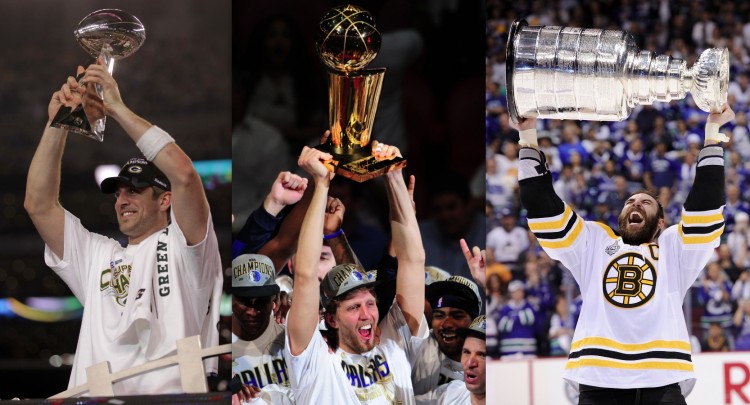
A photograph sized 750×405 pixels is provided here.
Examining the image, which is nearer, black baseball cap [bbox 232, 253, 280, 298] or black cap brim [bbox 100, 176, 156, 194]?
black baseball cap [bbox 232, 253, 280, 298]

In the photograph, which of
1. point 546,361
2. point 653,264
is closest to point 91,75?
point 653,264

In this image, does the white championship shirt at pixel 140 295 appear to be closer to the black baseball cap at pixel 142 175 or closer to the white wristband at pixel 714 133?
the black baseball cap at pixel 142 175

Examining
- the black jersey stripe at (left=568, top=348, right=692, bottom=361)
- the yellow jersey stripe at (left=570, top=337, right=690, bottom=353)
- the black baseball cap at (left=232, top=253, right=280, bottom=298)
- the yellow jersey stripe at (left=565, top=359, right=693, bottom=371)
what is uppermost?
the black baseball cap at (left=232, top=253, right=280, bottom=298)

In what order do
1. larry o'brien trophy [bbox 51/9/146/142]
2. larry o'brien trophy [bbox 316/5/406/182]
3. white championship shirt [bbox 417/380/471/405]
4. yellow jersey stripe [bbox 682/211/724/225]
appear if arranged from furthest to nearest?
larry o'brien trophy [bbox 51/9/146/142] < yellow jersey stripe [bbox 682/211/724/225] < white championship shirt [bbox 417/380/471/405] < larry o'brien trophy [bbox 316/5/406/182]

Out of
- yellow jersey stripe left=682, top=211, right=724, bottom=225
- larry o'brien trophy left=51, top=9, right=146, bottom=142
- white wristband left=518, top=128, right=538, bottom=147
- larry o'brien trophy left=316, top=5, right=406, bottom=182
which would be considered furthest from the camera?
larry o'brien trophy left=51, top=9, right=146, bottom=142

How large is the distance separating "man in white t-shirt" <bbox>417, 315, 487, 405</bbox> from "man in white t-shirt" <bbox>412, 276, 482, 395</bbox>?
0.02 meters

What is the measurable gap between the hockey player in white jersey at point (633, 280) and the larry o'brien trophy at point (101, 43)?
79.2 inches

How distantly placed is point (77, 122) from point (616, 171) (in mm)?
4767

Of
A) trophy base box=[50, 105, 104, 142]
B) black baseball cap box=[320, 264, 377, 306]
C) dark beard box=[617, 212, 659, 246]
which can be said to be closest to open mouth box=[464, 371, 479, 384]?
black baseball cap box=[320, 264, 377, 306]

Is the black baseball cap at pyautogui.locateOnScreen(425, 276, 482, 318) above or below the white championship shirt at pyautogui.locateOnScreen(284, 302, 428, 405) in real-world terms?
above

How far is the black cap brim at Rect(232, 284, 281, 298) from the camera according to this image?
12.6ft

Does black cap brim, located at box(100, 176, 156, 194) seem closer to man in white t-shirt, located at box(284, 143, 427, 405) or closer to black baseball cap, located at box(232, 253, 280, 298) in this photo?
black baseball cap, located at box(232, 253, 280, 298)

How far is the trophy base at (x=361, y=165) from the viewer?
146 inches

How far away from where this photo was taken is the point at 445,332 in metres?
3.83
